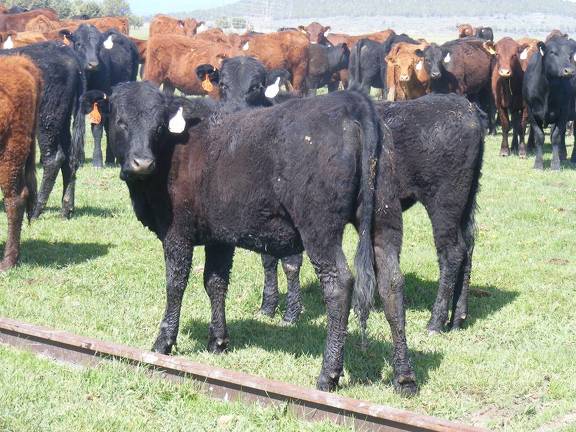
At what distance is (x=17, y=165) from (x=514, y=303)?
5074 millimetres

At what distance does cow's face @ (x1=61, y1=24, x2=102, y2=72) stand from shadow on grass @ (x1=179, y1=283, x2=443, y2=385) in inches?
440

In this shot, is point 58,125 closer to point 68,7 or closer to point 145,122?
point 145,122

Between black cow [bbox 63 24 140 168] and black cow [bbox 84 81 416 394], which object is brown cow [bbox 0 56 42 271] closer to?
black cow [bbox 84 81 416 394]

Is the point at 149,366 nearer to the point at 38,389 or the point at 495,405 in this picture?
the point at 38,389

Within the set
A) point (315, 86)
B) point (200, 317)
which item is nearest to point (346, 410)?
point (200, 317)

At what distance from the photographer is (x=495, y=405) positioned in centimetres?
605

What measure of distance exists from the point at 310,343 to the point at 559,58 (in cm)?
1224

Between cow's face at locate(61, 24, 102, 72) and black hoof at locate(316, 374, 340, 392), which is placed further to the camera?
cow's face at locate(61, 24, 102, 72)

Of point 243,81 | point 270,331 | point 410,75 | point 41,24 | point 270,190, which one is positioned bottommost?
point 41,24

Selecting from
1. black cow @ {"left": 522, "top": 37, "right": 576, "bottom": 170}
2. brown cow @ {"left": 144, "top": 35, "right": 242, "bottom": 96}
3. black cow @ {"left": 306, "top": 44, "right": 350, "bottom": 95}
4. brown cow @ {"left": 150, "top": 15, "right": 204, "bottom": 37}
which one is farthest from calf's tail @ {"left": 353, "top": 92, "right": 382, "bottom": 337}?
brown cow @ {"left": 150, "top": 15, "right": 204, "bottom": 37}

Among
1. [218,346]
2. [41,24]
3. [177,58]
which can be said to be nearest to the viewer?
[218,346]

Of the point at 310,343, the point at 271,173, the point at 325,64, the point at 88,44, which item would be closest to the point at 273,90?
the point at 310,343

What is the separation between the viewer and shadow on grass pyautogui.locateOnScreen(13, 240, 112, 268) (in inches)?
387

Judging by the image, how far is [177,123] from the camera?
21.9 feet
